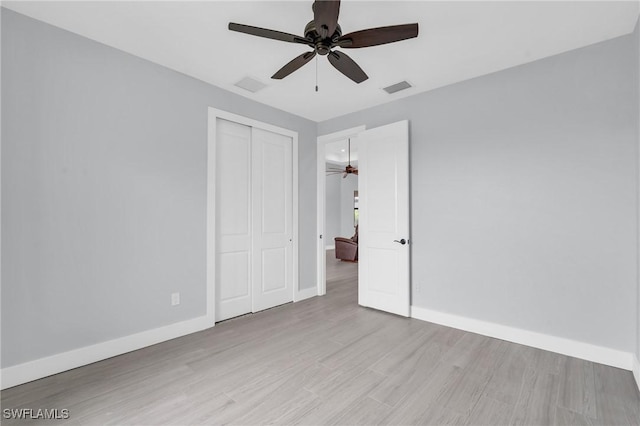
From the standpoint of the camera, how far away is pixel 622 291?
2.42 metres

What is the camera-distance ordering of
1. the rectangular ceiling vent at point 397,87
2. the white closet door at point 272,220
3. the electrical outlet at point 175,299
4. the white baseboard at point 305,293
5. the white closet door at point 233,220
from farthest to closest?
1. the white baseboard at point 305,293
2. the white closet door at point 272,220
3. the white closet door at point 233,220
4. the rectangular ceiling vent at point 397,87
5. the electrical outlet at point 175,299

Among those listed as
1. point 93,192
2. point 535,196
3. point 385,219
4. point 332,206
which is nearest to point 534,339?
point 535,196

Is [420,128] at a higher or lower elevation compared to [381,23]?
lower

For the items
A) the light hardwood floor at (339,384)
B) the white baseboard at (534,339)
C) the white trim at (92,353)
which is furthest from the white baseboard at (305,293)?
the white baseboard at (534,339)

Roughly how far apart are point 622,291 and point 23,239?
4.70m

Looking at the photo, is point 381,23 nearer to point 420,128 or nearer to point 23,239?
point 420,128

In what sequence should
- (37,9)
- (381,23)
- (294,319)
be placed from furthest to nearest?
(294,319), (381,23), (37,9)

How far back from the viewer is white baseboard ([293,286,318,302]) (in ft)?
14.2

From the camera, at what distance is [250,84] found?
11.0 feet

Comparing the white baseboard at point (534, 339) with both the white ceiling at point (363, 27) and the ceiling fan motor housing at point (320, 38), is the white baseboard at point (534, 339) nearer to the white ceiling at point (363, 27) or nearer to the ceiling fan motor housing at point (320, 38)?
the white ceiling at point (363, 27)

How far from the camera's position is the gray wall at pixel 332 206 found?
33.3 ft

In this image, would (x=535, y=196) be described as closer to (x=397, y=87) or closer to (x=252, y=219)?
(x=397, y=87)

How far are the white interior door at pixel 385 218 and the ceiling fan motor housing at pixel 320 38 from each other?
1837 millimetres

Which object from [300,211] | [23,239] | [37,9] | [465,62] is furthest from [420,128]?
[23,239]
